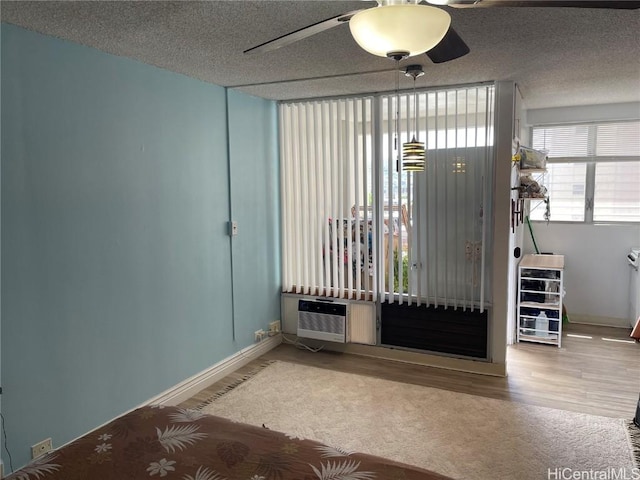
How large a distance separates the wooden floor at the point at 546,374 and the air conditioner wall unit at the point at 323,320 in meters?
0.19

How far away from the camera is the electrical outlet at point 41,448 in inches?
100

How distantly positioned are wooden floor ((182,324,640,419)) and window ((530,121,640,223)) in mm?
1382

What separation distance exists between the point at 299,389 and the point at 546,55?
2.94 metres

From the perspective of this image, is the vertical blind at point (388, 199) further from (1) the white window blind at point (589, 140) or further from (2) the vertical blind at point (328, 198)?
(1) the white window blind at point (589, 140)

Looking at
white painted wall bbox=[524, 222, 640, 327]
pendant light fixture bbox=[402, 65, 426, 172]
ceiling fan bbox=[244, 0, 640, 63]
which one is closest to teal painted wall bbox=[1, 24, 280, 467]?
pendant light fixture bbox=[402, 65, 426, 172]

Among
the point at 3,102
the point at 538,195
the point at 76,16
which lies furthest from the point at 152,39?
the point at 538,195

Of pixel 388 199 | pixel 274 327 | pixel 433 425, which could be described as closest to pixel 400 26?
pixel 433 425

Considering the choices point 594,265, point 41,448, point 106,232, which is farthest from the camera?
point 594,265

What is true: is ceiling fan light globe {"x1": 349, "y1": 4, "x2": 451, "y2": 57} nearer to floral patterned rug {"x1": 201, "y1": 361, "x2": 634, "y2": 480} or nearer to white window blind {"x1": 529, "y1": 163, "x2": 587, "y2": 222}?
floral patterned rug {"x1": 201, "y1": 361, "x2": 634, "y2": 480}

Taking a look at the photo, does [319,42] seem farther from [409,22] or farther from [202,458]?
[202,458]

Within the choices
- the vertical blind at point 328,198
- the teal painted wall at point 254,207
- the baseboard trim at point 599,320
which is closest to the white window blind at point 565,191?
the baseboard trim at point 599,320

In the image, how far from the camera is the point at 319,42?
2701 millimetres

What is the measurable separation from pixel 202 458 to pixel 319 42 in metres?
2.21

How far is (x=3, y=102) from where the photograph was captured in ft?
7.70
